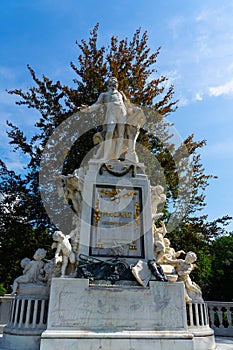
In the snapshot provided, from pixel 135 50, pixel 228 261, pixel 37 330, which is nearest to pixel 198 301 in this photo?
pixel 37 330

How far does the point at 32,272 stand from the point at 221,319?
601 centimetres

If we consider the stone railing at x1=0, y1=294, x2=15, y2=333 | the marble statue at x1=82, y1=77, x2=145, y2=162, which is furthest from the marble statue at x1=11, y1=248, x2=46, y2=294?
the marble statue at x1=82, y1=77, x2=145, y2=162

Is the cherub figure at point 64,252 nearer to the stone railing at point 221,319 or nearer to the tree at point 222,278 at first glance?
the stone railing at point 221,319

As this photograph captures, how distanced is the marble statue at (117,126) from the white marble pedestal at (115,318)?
3672 mm

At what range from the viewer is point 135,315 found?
575 cm

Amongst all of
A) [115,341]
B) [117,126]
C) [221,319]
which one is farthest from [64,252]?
Answer: [221,319]

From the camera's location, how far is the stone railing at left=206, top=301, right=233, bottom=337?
8.91m

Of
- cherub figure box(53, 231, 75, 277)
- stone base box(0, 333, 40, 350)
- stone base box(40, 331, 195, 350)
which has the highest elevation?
cherub figure box(53, 231, 75, 277)

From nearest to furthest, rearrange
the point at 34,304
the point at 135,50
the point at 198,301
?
the point at 34,304 → the point at 198,301 → the point at 135,50

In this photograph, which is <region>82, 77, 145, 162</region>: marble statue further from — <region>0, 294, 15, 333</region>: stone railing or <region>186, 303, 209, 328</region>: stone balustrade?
<region>0, 294, 15, 333</region>: stone railing

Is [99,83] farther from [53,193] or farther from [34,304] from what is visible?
[34,304]

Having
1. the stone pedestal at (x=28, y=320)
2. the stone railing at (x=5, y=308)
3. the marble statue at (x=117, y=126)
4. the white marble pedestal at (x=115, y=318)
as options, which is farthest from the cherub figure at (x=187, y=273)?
the stone railing at (x=5, y=308)

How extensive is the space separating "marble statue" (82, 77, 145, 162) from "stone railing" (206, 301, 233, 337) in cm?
523

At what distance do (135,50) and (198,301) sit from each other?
14.0 metres
